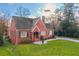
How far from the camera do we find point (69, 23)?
92.0 inches

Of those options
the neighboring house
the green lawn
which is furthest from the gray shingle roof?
the green lawn

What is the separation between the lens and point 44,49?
2.30 meters

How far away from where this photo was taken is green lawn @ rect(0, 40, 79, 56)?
229 cm

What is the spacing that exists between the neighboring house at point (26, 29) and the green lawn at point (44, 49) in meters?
0.06

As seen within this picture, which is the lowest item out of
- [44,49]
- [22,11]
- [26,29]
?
[44,49]

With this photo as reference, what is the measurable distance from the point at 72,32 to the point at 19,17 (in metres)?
0.47

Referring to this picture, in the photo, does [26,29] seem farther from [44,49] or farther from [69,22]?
[69,22]

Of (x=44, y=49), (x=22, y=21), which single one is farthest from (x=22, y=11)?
(x=44, y=49)

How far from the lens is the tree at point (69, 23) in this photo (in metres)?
2.32

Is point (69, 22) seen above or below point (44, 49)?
above

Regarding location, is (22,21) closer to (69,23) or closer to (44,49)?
(44,49)

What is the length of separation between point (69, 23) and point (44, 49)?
311mm

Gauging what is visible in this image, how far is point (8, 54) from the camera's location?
230 centimetres

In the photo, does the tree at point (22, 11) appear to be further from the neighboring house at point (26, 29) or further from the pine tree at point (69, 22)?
the pine tree at point (69, 22)
